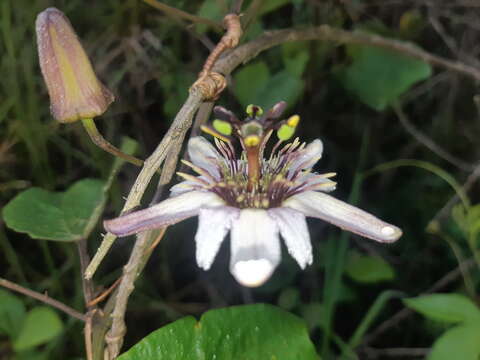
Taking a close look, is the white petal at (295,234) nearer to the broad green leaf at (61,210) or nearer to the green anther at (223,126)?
the green anther at (223,126)

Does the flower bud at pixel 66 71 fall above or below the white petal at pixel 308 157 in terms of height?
above

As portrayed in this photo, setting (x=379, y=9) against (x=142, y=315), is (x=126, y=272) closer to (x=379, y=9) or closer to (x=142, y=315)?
(x=142, y=315)

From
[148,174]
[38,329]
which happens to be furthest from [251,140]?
[38,329]

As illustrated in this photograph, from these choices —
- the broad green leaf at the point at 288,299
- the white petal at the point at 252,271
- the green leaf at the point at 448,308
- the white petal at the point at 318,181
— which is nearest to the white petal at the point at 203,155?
the white petal at the point at 318,181

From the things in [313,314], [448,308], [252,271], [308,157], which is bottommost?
[313,314]

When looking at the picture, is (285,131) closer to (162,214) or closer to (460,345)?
(162,214)

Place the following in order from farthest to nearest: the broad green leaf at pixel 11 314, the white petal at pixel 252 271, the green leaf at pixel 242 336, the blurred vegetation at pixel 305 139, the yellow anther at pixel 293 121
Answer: the blurred vegetation at pixel 305 139, the broad green leaf at pixel 11 314, the green leaf at pixel 242 336, the yellow anther at pixel 293 121, the white petal at pixel 252 271

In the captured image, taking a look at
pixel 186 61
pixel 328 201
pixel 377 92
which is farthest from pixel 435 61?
pixel 328 201
